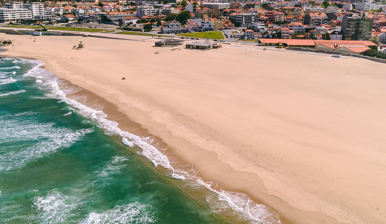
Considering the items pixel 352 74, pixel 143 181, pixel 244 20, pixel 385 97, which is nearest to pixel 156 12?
pixel 244 20

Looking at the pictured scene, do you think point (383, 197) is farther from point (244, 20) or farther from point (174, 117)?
point (244, 20)

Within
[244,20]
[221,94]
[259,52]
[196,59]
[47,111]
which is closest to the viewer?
[47,111]

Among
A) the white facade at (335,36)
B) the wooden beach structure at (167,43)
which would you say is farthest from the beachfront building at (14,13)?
the white facade at (335,36)

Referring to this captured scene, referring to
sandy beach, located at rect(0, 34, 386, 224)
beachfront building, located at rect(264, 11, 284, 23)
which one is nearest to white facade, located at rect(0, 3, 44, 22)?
beachfront building, located at rect(264, 11, 284, 23)

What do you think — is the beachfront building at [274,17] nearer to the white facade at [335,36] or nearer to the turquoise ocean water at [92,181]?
the white facade at [335,36]

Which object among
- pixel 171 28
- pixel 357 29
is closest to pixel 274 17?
pixel 357 29

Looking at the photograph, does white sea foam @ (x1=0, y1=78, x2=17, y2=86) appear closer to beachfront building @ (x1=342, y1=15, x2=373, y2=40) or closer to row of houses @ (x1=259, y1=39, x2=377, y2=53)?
row of houses @ (x1=259, y1=39, x2=377, y2=53)
